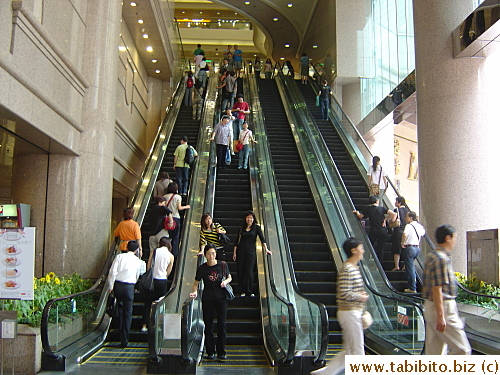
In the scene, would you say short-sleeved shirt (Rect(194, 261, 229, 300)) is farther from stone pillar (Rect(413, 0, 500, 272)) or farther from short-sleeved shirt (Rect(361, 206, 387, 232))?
stone pillar (Rect(413, 0, 500, 272))

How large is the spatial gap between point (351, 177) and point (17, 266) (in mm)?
9309

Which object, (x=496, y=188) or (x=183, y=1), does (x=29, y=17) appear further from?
(x=183, y=1)

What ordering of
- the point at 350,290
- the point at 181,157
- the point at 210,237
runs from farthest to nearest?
1. the point at 181,157
2. the point at 210,237
3. the point at 350,290

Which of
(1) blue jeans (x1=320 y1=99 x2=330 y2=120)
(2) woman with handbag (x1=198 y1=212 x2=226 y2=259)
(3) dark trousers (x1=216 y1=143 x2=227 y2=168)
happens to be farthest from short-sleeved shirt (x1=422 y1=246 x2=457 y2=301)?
(1) blue jeans (x1=320 y1=99 x2=330 y2=120)

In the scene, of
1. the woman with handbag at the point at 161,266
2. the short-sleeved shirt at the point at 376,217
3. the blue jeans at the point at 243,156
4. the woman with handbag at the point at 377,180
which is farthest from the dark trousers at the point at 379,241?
the blue jeans at the point at 243,156

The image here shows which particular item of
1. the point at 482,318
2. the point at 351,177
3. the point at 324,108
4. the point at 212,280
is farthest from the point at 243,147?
the point at 482,318

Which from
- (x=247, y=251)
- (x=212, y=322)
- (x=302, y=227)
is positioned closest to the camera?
(x=212, y=322)

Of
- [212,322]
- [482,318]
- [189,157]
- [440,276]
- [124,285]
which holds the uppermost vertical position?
[189,157]

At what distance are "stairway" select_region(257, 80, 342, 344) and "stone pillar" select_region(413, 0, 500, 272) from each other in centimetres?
204

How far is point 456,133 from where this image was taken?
394 inches

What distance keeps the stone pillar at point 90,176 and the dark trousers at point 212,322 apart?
374cm

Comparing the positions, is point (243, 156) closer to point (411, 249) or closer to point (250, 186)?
point (250, 186)

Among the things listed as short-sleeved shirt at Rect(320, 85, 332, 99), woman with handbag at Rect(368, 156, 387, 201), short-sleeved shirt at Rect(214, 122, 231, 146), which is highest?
short-sleeved shirt at Rect(320, 85, 332, 99)

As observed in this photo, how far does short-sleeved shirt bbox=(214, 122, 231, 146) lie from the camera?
45.4 feet
